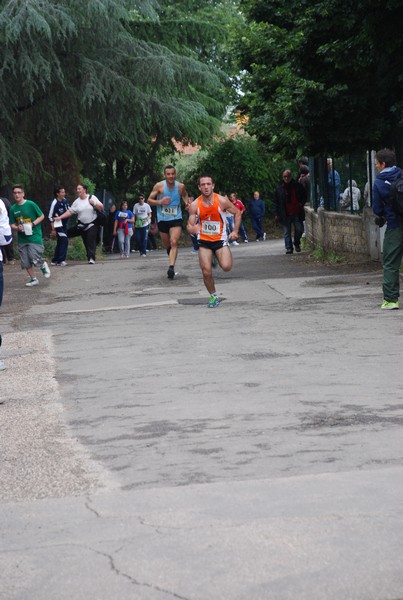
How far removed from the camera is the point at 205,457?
6.88 metres

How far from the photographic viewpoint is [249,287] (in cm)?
1803

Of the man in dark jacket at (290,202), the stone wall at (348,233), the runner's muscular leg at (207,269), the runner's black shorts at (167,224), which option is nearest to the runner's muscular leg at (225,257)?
the runner's muscular leg at (207,269)

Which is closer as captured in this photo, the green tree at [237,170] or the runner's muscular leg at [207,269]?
the runner's muscular leg at [207,269]

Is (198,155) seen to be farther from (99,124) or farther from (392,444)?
(392,444)

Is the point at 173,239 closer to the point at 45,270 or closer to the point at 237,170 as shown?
the point at 45,270

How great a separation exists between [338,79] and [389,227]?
6.24 meters

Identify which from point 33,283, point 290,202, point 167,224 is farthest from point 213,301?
point 290,202

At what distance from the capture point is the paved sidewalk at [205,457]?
4.72 metres

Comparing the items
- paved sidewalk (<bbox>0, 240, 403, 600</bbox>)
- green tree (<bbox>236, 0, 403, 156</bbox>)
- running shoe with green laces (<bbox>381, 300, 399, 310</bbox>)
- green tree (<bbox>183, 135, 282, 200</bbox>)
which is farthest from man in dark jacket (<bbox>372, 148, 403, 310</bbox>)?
green tree (<bbox>183, 135, 282, 200</bbox>)

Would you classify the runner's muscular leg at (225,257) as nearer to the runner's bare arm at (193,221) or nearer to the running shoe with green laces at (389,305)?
the runner's bare arm at (193,221)

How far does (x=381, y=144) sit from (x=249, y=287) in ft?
13.3

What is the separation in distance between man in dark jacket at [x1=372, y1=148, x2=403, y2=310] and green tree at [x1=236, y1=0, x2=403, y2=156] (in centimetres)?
286

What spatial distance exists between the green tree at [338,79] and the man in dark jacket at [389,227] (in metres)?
2.86

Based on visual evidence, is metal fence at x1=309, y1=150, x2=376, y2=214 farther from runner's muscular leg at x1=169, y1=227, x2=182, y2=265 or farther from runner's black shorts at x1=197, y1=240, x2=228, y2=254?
runner's black shorts at x1=197, y1=240, x2=228, y2=254
